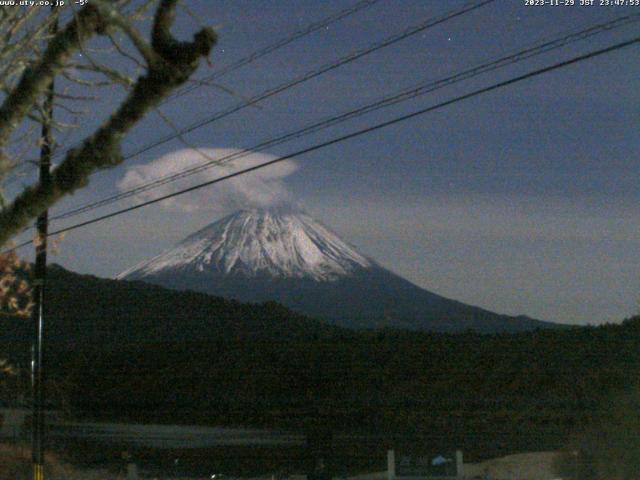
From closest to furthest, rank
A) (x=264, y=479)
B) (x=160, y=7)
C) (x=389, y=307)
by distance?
(x=160, y=7) → (x=264, y=479) → (x=389, y=307)

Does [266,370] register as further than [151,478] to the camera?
Yes

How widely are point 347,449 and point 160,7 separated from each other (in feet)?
92.0

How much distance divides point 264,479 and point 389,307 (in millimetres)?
101348

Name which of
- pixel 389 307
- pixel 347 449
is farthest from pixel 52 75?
pixel 389 307

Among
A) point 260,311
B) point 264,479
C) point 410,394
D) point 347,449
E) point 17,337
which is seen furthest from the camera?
point 260,311

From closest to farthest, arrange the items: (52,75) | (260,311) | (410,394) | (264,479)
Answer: (52,75), (264,479), (410,394), (260,311)

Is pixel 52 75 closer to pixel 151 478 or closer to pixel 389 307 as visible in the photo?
pixel 151 478

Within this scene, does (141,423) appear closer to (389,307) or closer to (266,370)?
(266,370)

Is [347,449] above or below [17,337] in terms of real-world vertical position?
below

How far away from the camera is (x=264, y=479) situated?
2398cm

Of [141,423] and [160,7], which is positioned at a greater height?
[160,7]

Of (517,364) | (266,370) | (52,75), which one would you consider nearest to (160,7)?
(52,75)

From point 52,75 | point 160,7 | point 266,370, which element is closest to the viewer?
point 160,7

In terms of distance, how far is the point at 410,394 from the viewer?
1778 inches
